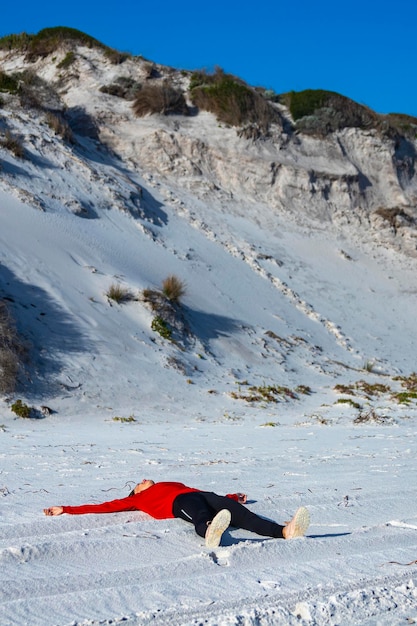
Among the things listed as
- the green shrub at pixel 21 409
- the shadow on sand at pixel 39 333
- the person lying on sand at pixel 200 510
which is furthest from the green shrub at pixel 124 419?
the person lying on sand at pixel 200 510

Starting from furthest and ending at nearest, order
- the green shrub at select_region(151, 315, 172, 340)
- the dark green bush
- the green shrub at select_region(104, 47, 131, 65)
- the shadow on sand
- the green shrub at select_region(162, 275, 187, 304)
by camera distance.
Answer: the dark green bush, the green shrub at select_region(104, 47, 131, 65), the green shrub at select_region(162, 275, 187, 304), the green shrub at select_region(151, 315, 172, 340), the shadow on sand

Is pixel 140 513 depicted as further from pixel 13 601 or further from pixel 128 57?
pixel 128 57

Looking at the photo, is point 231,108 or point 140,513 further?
point 231,108

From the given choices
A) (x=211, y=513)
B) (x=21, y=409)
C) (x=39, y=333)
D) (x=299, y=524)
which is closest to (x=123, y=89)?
(x=39, y=333)

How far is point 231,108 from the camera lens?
25734mm

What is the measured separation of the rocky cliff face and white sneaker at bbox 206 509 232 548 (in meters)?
18.6

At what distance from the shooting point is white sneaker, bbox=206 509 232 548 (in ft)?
11.1

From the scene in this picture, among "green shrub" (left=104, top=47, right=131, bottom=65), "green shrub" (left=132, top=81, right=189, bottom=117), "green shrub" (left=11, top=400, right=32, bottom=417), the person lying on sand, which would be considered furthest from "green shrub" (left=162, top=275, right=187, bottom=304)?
"green shrub" (left=104, top=47, right=131, bottom=65)

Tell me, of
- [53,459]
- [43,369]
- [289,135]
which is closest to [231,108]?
[289,135]

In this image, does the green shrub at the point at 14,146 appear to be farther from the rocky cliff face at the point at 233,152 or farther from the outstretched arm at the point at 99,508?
the outstretched arm at the point at 99,508

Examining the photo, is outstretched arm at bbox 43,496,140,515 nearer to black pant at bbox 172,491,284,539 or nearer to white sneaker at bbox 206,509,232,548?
black pant at bbox 172,491,284,539

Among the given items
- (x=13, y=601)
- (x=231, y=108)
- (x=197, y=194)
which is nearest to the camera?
(x=13, y=601)

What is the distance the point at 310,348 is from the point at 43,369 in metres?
7.07

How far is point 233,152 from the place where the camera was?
2456 centimetres
